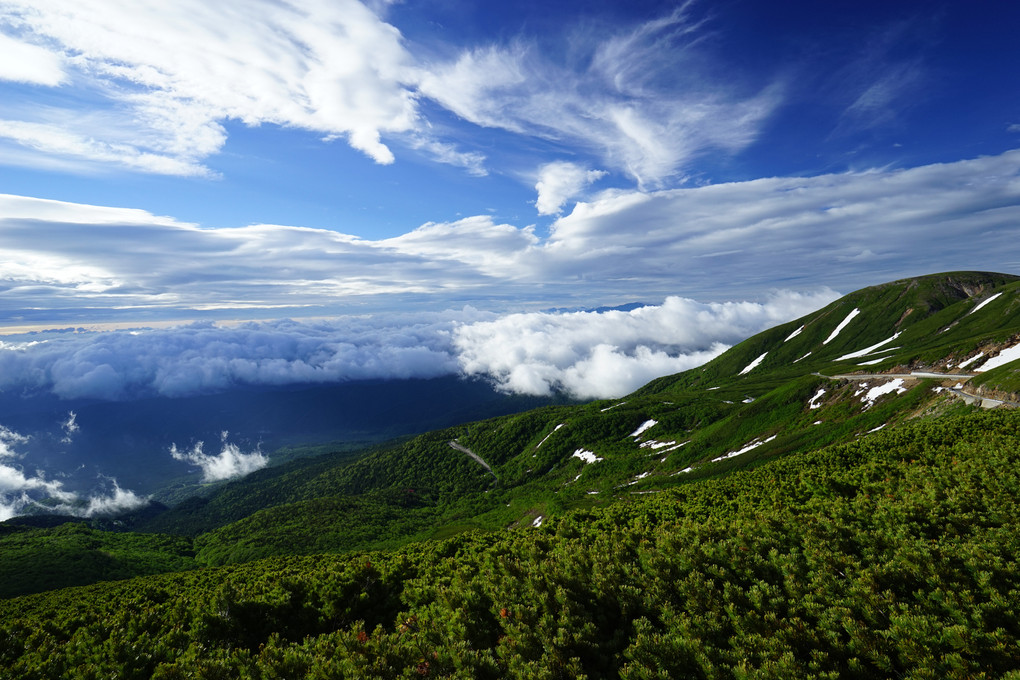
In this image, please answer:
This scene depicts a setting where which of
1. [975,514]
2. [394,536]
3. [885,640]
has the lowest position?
[394,536]

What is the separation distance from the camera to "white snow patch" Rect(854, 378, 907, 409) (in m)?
85.2

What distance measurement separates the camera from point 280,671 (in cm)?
1792

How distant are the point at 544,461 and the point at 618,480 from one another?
2789 inches

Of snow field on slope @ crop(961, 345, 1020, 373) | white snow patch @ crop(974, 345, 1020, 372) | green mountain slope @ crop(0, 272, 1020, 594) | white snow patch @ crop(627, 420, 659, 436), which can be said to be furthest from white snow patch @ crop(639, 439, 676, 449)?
white snow patch @ crop(974, 345, 1020, 372)

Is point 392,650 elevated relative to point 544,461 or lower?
elevated

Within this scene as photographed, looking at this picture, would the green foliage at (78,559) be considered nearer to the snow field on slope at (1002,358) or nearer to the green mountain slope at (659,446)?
the green mountain slope at (659,446)

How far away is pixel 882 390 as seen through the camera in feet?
290

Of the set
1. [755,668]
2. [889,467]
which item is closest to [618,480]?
[889,467]

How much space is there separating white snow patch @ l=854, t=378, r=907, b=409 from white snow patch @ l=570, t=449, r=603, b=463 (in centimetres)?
8192

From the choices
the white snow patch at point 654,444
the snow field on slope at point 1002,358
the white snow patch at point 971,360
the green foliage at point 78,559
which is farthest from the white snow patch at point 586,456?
the green foliage at point 78,559

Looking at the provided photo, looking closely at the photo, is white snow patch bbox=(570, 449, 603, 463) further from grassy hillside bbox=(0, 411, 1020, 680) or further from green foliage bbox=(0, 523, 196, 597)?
green foliage bbox=(0, 523, 196, 597)

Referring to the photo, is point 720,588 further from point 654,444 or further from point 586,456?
point 586,456

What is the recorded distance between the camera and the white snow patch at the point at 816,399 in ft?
351

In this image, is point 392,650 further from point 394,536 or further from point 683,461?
point 394,536
